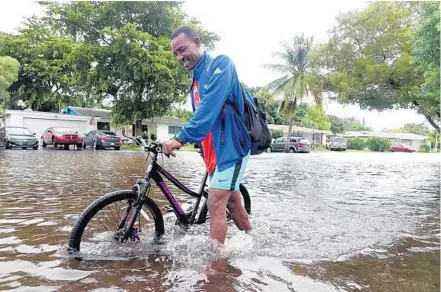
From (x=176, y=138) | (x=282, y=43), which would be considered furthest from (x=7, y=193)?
(x=282, y=43)

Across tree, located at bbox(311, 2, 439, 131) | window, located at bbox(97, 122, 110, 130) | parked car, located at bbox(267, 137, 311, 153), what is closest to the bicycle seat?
tree, located at bbox(311, 2, 439, 131)

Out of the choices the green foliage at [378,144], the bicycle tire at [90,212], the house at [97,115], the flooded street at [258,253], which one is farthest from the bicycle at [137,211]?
the green foliage at [378,144]

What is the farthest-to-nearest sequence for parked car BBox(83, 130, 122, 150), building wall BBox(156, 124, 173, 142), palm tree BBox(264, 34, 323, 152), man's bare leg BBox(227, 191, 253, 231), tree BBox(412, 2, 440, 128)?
building wall BBox(156, 124, 173, 142)
palm tree BBox(264, 34, 323, 152)
parked car BBox(83, 130, 122, 150)
tree BBox(412, 2, 440, 128)
man's bare leg BBox(227, 191, 253, 231)

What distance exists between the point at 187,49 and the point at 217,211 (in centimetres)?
134

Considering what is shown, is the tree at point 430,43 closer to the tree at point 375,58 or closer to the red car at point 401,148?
the tree at point 375,58

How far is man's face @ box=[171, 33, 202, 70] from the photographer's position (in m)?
3.14

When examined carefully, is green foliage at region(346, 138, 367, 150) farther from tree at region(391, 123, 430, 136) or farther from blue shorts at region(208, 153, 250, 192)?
blue shorts at region(208, 153, 250, 192)

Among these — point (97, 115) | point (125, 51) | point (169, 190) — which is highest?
point (125, 51)

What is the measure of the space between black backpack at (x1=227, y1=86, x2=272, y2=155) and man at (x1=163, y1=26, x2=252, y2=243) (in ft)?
0.16

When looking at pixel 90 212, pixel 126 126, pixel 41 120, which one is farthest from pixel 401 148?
pixel 90 212

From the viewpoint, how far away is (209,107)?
2.96 meters

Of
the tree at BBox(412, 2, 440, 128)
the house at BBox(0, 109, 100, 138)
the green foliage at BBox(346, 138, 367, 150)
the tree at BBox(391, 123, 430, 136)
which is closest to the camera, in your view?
the tree at BBox(412, 2, 440, 128)

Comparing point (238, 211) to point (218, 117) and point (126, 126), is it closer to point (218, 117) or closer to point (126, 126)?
point (218, 117)

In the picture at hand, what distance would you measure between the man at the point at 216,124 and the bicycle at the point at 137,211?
16.3 inches
